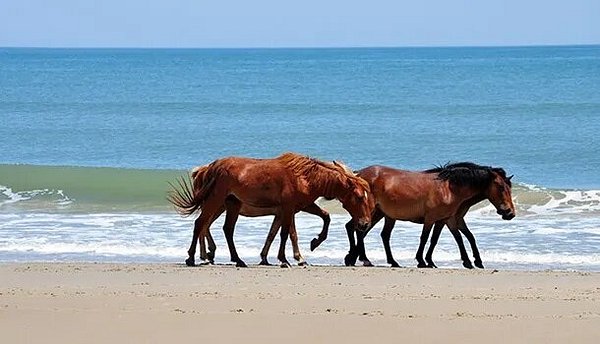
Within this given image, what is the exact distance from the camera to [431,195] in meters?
12.3

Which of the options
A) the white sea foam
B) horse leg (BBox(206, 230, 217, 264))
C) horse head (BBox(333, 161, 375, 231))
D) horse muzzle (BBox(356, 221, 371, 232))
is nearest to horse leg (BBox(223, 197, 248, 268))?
horse leg (BBox(206, 230, 217, 264))

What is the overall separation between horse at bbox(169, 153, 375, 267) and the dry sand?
1.98ft

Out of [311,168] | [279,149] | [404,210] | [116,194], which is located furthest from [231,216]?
[279,149]

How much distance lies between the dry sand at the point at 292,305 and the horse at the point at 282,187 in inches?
23.8

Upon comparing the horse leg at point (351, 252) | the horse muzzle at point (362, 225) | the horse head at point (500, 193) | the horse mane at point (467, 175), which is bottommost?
the horse leg at point (351, 252)

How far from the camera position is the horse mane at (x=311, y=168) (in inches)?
467

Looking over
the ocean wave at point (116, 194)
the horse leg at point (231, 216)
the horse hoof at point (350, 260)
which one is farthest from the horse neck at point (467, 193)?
the ocean wave at point (116, 194)

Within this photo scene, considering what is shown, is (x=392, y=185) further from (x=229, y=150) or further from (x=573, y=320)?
(x=229, y=150)

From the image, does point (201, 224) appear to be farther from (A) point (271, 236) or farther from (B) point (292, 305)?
(B) point (292, 305)

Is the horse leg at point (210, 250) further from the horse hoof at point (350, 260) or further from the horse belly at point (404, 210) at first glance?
the horse belly at point (404, 210)

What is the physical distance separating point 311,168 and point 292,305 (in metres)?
3.32

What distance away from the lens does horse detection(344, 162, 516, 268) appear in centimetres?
1227

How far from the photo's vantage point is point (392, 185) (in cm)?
1228

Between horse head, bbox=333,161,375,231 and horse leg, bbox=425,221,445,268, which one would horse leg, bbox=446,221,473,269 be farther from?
horse head, bbox=333,161,375,231
